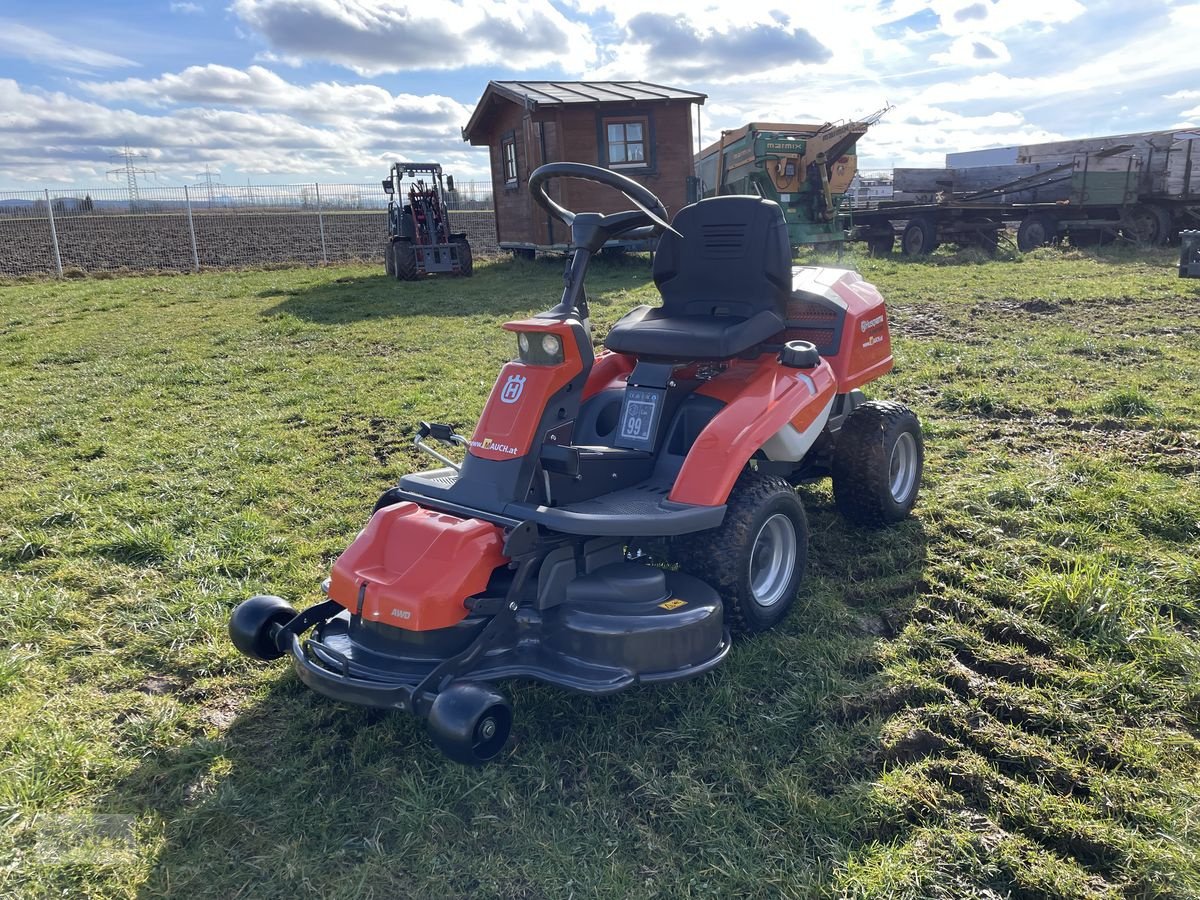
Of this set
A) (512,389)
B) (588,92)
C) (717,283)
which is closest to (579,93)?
(588,92)

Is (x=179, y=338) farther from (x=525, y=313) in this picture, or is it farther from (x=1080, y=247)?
(x=1080, y=247)

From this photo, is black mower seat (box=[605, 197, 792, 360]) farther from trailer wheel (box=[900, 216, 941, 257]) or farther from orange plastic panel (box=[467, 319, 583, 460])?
trailer wheel (box=[900, 216, 941, 257])

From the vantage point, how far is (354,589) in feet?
9.46

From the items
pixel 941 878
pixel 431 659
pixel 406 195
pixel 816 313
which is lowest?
pixel 941 878

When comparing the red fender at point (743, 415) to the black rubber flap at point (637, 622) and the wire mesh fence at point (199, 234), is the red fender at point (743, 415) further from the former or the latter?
the wire mesh fence at point (199, 234)

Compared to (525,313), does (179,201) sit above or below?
above

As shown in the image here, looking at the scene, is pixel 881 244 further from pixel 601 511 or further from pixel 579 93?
pixel 601 511

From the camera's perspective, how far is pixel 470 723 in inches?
94.7

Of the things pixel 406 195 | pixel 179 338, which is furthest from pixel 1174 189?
pixel 179 338

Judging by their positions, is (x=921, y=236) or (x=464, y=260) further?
(x=921, y=236)

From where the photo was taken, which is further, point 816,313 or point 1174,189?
point 1174,189

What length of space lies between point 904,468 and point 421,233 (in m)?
14.5

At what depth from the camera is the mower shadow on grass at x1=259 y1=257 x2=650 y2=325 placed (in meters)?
12.3

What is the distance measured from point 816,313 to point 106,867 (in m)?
3.50
